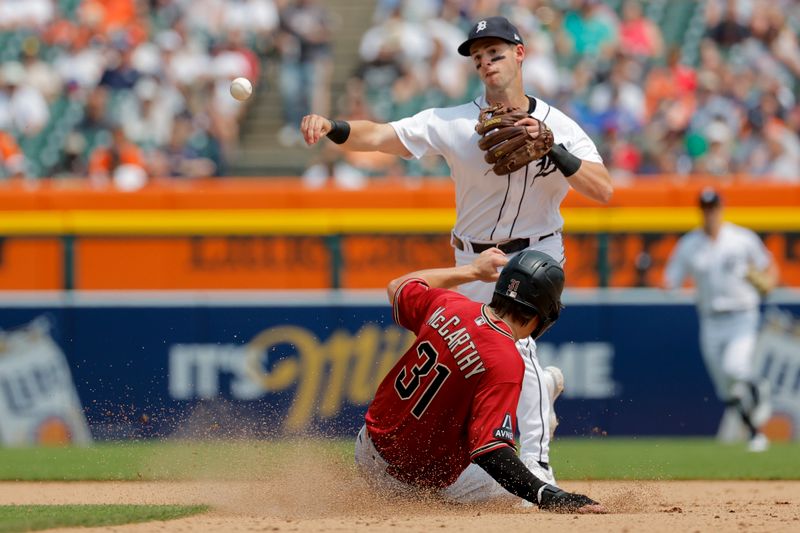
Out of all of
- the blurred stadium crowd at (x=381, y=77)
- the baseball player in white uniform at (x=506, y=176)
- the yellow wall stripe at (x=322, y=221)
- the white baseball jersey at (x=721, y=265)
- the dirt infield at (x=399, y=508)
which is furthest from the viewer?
the blurred stadium crowd at (x=381, y=77)

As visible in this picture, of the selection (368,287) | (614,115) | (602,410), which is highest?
(614,115)

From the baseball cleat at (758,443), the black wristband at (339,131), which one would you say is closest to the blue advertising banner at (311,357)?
the baseball cleat at (758,443)

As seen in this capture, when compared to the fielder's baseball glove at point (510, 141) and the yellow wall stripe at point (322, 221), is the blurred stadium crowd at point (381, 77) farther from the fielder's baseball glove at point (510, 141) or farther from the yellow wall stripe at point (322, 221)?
the fielder's baseball glove at point (510, 141)

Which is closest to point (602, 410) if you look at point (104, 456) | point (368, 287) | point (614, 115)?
point (368, 287)

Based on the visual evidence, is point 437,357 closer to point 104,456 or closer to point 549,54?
point 104,456

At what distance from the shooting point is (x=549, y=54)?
574 inches

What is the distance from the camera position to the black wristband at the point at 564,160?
629cm

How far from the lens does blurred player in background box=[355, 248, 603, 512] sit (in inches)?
213

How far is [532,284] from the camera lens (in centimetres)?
560

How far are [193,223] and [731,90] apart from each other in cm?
573

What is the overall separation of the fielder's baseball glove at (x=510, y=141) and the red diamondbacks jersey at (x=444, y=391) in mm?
755

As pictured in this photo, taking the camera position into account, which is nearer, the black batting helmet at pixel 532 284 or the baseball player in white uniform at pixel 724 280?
the black batting helmet at pixel 532 284

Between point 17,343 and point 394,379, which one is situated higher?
point 394,379

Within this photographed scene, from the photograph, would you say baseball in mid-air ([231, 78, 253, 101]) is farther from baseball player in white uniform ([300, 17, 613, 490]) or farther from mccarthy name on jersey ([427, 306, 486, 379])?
mccarthy name on jersey ([427, 306, 486, 379])
